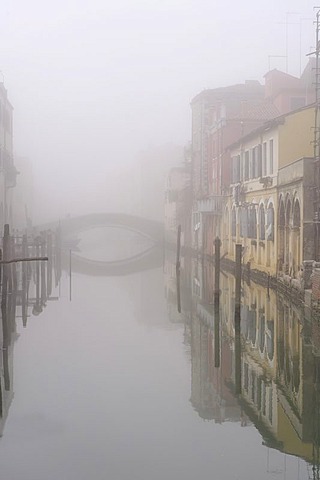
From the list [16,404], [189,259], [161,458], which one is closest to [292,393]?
[161,458]

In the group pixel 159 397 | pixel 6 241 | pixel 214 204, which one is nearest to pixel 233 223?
pixel 214 204

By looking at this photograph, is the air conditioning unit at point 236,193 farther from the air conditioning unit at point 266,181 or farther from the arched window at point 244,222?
the air conditioning unit at point 266,181

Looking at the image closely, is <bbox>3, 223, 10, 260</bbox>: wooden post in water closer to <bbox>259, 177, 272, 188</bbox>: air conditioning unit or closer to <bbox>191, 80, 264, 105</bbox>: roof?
<bbox>259, 177, 272, 188</bbox>: air conditioning unit

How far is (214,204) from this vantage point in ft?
151

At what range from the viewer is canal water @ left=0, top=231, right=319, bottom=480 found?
9.89 m

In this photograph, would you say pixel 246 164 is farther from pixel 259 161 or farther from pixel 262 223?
pixel 262 223

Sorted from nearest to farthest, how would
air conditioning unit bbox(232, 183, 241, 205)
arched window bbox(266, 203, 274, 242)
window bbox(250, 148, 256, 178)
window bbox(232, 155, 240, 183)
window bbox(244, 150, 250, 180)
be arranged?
arched window bbox(266, 203, 274, 242)
window bbox(250, 148, 256, 178)
window bbox(244, 150, 250, 180)
air conditioning unit bbox(232, 183, 241, 205)
window bbox(232, 155, 240, 183)

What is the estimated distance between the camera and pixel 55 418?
11945 mm

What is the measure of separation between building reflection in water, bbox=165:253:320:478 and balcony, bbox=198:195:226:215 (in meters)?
19.3

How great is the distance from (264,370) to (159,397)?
9.86 feet

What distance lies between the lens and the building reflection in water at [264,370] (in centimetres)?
1150

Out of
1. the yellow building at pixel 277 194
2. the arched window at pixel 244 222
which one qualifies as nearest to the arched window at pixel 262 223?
the yellow building at pixel 277 194

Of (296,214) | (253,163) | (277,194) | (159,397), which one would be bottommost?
(159,397)

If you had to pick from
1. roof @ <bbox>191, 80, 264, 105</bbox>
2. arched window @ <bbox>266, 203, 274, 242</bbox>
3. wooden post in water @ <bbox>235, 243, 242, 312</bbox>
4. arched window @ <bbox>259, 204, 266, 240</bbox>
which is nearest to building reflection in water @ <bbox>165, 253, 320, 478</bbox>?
wooden post in water @ <bbox>235, 243, 242, 312</bbox>
